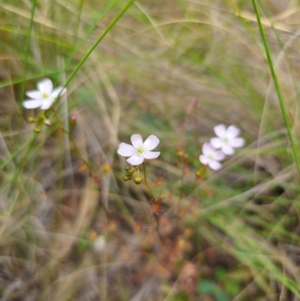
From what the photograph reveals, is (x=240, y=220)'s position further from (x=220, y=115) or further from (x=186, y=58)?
(x=186, y=58)

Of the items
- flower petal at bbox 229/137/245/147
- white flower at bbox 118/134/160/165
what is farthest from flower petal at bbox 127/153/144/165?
flower petal at bbox 229/137/245/147

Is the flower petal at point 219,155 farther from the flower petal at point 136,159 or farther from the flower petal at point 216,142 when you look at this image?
the flower petal at point 136,159

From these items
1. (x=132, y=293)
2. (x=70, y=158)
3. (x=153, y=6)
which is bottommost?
(x=132, y=293)

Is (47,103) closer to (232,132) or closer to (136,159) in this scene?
(136,159)

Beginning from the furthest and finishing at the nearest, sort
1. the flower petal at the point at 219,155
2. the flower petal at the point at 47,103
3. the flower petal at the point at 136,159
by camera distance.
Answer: the flower petal at the point at 219,155, the flower petal at the point at 47,103, the flower petal at the point at 136,159

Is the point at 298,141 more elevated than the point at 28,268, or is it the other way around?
the point at 298,141

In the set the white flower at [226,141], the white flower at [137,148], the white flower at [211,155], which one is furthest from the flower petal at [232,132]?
the white flower at [137,148]

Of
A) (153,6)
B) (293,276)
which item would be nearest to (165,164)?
(293,276)
